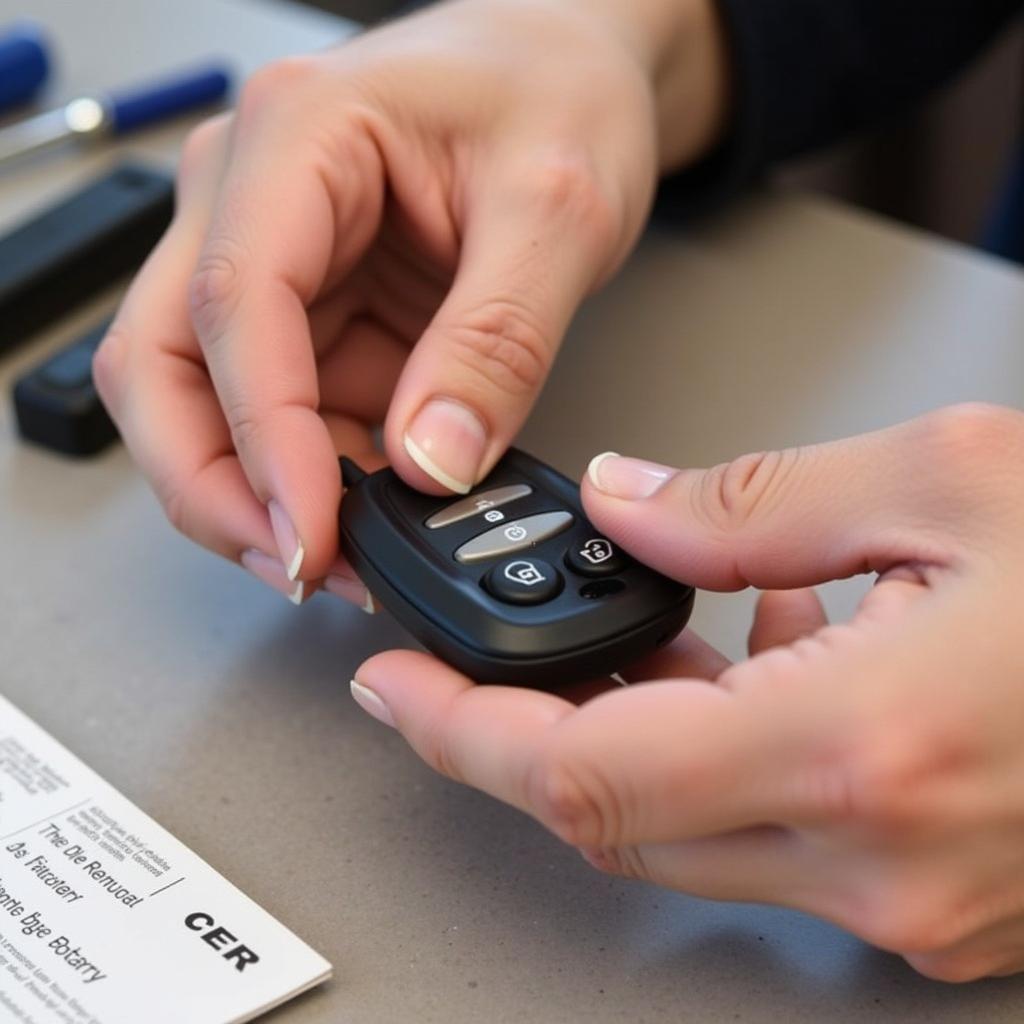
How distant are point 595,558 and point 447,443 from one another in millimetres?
76

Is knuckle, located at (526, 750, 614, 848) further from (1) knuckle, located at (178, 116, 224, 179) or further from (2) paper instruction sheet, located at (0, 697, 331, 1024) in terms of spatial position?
(1) knuckle, located at (178, 116, 224, 179)

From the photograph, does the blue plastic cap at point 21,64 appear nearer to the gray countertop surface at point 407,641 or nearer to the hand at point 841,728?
the gray countertop surface at point 407,641

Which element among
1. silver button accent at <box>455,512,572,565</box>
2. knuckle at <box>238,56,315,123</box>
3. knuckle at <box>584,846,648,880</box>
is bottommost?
knuckle at <box>584,846,648,880</box>

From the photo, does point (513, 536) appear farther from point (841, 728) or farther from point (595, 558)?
point (841, 728)

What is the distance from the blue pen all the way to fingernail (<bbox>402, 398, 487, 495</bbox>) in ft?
1.58

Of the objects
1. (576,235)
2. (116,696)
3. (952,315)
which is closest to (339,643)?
(116,696)

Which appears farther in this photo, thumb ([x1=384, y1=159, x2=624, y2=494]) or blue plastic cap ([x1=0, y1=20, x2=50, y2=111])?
blue plastic cap ([x1=0, y1=20, x2=50, y2=111])

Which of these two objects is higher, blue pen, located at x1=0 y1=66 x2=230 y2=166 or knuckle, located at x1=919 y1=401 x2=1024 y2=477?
blue pen, located at x1=0 y1=66 x2=230 y2=166

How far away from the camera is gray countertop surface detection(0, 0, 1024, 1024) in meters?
0.44

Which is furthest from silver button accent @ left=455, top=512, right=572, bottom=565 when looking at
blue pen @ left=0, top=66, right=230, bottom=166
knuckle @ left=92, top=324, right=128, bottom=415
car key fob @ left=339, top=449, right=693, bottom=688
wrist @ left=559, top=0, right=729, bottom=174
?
blue pen @ left=0, top=66, right=230, bottom=166

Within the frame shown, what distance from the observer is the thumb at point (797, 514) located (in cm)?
43

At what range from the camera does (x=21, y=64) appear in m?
0.93

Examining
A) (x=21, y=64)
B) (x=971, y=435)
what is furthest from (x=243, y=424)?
(x=21, y=64)

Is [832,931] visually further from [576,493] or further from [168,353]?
[168,353]
